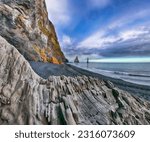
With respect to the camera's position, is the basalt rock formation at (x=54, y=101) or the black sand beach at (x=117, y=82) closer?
the basalt rock formation at (x=54, y=101)

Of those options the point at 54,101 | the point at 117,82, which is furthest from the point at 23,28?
the point at 54,101

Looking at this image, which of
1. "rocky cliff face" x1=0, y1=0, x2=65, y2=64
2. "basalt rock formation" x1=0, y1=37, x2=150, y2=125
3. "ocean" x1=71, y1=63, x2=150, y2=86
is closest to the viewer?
"basalt rock formation" x1=0, y1=37, x2=150, y2=125

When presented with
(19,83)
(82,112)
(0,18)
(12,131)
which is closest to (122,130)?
(82,112)

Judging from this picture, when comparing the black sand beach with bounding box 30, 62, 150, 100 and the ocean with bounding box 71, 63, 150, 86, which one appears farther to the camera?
the ocean with bounding box 71, 63, 150, 86

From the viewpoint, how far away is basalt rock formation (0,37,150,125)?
7277mm

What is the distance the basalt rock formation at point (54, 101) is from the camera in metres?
7.28

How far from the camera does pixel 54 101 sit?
27.3 ft

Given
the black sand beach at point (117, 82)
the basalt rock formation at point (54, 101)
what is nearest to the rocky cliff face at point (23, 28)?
the black sand beach at point (117, 82)

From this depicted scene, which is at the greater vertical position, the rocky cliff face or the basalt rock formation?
the rocky cliff face

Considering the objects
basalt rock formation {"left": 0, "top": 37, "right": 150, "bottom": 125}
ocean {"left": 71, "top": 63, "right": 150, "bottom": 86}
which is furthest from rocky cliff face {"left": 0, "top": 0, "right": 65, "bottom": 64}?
basalt rock formation {"left": 0, "top": 37, "right": 150, "bottom": 125}

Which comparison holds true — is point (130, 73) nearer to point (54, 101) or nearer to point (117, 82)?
point (117, 82)

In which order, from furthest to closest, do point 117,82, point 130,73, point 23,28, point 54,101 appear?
point 130,73, point 23,28, point 117,82, point 54,101

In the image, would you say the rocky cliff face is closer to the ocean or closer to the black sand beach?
the black sand beach

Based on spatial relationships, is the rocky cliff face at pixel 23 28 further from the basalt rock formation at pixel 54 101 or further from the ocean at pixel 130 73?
the basalt rock formation at pixel 54 101
